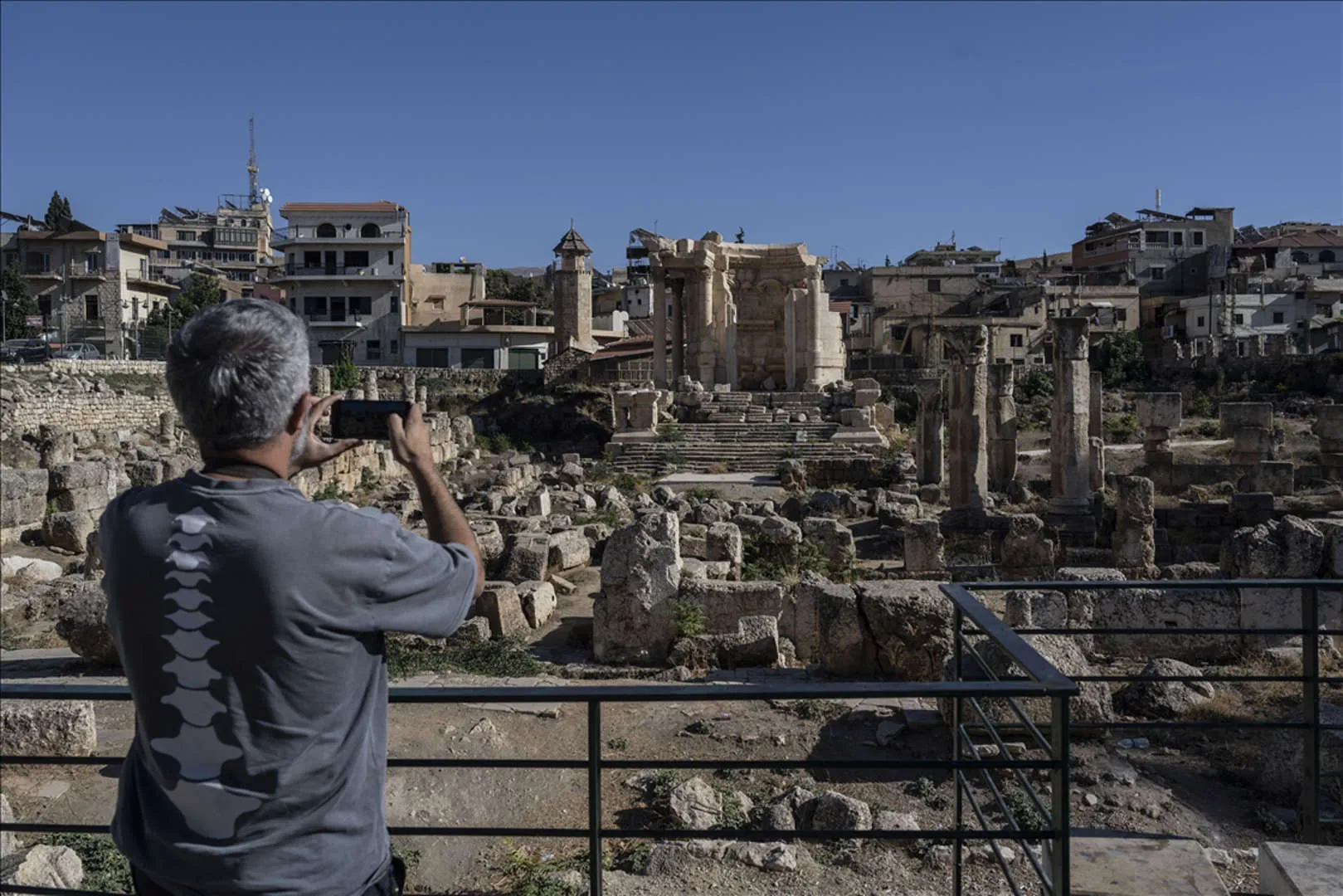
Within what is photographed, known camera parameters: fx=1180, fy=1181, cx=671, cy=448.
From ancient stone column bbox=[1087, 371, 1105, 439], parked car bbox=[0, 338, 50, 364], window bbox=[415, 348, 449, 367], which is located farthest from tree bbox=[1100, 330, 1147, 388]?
parked car bbox=[0, 338, 50, 364]

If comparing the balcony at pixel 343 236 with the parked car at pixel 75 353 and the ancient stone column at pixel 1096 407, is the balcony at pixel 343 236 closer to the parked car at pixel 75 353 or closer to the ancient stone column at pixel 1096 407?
the parked car at pixel 75 353

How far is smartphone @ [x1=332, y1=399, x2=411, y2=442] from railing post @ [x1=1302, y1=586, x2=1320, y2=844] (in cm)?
370

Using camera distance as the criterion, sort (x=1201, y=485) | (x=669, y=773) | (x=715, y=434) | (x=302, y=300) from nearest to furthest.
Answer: (x=669, y=773) → (x=1201, y=485) → (x=715, y=434) → (x=302, y=300)

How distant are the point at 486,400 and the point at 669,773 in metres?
37.9

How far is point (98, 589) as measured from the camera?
10.6 meters

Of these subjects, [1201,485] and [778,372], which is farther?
[778,372]

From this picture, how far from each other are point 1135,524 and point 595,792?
1495 centimetres

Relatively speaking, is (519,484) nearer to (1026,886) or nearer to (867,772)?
(867,772)

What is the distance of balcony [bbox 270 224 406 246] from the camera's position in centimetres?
5675

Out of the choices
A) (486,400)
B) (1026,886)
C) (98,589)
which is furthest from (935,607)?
(486,400)

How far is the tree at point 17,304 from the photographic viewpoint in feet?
162

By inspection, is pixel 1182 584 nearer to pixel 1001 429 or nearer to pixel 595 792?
pixel 595 792

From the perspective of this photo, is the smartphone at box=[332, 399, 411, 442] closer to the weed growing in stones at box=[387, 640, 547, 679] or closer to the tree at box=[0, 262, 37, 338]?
the weed growing in stones at box=[387, 640, 547, 679]

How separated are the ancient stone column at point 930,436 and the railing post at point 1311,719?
21.4m
